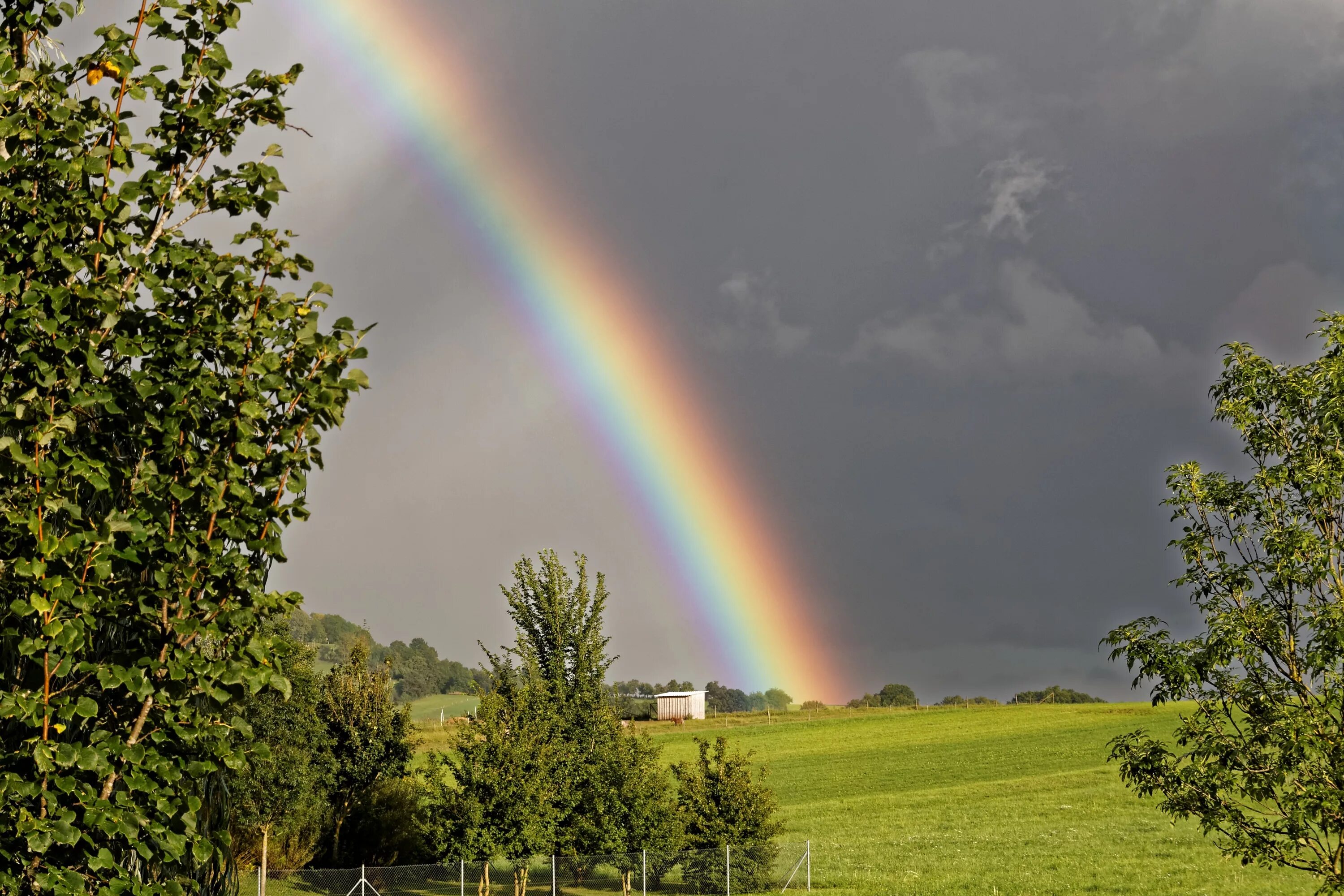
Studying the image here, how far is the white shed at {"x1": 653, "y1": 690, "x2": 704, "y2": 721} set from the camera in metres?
110

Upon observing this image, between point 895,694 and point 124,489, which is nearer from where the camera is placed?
point 124,489

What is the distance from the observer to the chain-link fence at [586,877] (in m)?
29.0

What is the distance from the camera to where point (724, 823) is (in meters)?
31.0

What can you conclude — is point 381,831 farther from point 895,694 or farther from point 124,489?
point 895,694

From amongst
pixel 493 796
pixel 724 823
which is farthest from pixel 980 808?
→ pixel 493 796

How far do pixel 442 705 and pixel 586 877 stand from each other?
12854cm

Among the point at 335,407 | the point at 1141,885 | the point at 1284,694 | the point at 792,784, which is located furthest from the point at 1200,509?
the point at 792,784

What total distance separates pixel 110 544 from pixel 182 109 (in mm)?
1951

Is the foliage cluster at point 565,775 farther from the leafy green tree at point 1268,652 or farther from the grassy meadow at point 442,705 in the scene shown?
the grassy meadow at point 442,705

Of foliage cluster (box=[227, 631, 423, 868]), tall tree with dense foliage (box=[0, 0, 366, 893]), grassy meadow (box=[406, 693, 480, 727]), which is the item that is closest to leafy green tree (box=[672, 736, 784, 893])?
foliage cluster (box=[227, 631, 423, 868])

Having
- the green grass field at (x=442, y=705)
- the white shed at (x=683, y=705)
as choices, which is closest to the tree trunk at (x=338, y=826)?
the white shed at (x=683, y=705)

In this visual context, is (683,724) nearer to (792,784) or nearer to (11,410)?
(792,784)

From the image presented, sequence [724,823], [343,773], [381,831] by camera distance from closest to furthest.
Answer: [724,823], [343,773], [381,831]

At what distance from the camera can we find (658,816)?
1192 inches
